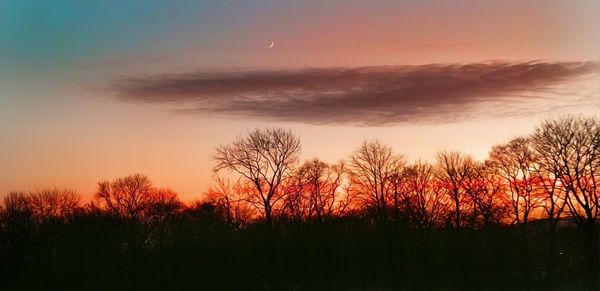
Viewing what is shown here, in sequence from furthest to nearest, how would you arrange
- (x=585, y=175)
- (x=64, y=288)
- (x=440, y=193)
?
1. (x=440, y=193)
2. (x=64, y=288)
3. (x=585, y=175)

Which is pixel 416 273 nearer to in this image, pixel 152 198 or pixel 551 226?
pixel 551 226

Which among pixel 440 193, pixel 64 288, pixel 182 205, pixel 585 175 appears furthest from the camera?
pixel 182 205

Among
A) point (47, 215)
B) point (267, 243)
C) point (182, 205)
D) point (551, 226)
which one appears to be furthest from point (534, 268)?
point (47, 215)

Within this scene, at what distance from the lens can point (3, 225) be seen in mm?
69188

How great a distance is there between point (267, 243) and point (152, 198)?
2213 centimetres

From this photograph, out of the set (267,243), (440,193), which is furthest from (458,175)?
(267,243)

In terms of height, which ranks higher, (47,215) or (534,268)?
(47,215)

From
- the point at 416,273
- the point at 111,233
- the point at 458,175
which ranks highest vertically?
the point at 458,175

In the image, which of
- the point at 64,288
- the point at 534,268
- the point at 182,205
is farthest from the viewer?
the point at 182,205

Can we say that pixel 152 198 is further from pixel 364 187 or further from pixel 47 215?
pixel 364 187

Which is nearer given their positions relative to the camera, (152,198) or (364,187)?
(364,187)

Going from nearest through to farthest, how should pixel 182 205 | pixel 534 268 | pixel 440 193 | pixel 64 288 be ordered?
pixel 64 288, pixel 534 268, pixel 440 193, pixel 182 205

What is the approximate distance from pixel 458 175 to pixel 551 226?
11.3 m

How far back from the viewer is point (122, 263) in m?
65.6
